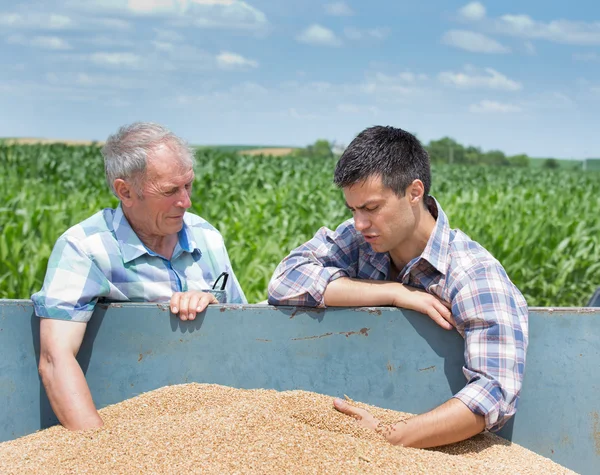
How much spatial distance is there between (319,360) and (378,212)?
0.59m

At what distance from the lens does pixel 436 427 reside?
244cm

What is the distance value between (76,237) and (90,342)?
0.39 metres

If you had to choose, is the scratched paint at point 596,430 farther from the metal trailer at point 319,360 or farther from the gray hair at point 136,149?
the gray hair at point 136,149

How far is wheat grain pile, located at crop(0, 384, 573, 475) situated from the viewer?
218cm

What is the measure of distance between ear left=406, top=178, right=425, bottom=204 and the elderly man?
0.82 metres

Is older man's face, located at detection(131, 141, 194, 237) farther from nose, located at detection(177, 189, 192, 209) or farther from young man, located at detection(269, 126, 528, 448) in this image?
young man, located at detection(269, 126, 528, 448)

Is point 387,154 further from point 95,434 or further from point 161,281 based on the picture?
point 95,434

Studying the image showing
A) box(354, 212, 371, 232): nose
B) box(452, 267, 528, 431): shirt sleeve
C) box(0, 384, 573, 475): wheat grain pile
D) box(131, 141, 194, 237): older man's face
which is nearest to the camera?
box(0, 384, 573, 475): wheat grain pile

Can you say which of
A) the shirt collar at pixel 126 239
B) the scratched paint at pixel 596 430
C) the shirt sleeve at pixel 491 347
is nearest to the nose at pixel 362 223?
the shirt sleeve at pixel 491 347

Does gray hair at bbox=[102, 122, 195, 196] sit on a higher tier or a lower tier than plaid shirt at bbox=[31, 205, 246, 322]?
higher

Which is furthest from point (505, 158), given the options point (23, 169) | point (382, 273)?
point (382, 273)

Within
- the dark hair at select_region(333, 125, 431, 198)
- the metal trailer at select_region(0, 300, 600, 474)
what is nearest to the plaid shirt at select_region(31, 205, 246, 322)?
the metal trailer at select_region(0, 300, 600, 474)

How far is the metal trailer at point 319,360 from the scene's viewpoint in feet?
8.73

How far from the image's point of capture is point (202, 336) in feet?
9.01
